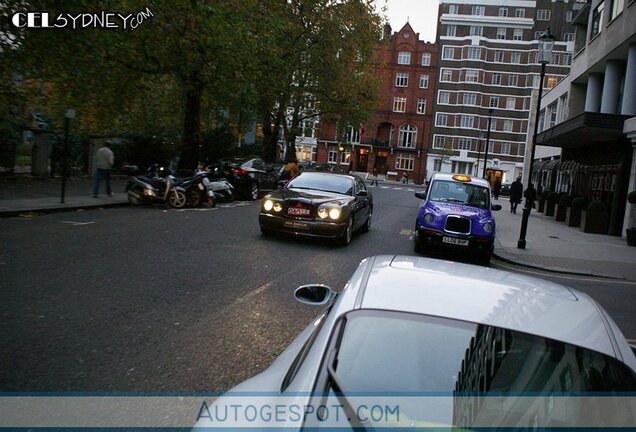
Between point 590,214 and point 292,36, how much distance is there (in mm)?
19302

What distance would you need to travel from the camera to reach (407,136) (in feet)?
259

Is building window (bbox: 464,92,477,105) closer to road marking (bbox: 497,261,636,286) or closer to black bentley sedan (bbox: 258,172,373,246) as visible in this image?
black bentley sedan (bbox: 258,172,373,246)

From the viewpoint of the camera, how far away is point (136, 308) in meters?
5.97

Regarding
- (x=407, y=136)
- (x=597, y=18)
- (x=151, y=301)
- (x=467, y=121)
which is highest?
(x=597, y=18)

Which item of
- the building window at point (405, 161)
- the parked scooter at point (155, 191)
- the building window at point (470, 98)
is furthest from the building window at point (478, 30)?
the parked scooter at point (155, 191)

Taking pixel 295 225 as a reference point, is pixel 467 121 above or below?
above

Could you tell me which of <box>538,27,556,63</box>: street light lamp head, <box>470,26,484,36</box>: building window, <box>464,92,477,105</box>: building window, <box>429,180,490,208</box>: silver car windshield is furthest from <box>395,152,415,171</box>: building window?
<box>429,180,490,208</box>: silver car windshield

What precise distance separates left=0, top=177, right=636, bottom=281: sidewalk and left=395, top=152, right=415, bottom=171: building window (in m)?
56.7

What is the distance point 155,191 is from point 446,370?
16.2 meters

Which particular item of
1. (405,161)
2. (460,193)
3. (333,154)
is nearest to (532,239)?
(460,193)

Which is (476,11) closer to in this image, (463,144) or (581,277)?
(463,144)

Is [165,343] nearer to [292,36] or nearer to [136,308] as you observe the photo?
[136,308]

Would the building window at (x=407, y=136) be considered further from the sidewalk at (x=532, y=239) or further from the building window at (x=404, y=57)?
the sidewalk at (x=532, y=239)

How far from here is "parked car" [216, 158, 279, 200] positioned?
2306 centimetres
